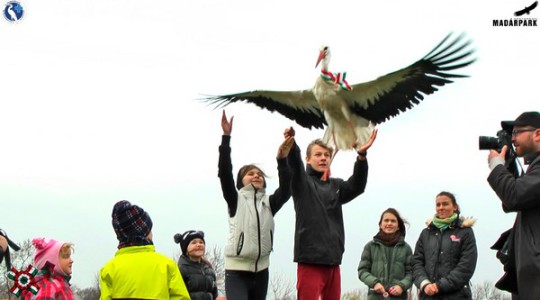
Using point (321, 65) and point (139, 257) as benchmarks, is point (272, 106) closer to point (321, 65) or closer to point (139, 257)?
point (321, 65)

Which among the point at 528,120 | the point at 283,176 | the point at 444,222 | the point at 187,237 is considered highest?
the point at 528,120

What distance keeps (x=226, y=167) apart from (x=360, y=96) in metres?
3.51

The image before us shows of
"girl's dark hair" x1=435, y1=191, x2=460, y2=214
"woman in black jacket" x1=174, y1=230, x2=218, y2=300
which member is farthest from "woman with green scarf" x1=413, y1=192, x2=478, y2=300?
"woman in black jacket" x1=174, y1=230, x2=218, y2=300

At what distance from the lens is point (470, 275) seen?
6.92 m

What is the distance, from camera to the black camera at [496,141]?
4762 millimetres

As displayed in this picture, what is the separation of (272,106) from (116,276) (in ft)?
17.1

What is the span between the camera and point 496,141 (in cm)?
478

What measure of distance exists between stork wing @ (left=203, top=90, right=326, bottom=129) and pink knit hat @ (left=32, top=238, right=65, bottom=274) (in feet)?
12.6

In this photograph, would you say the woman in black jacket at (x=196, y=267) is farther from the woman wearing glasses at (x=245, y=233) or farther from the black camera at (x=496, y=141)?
the black camera at (x=496, y=141)

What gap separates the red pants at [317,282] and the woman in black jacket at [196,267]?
88 centimetres

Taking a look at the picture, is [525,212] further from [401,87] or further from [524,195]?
[401,87]

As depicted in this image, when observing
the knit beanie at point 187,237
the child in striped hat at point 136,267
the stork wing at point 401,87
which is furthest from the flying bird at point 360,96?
the child in striped hat at point 136,267

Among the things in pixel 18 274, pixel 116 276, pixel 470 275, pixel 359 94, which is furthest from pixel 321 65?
pixel 116 276

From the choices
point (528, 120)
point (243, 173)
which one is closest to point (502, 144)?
point (528, 120)
